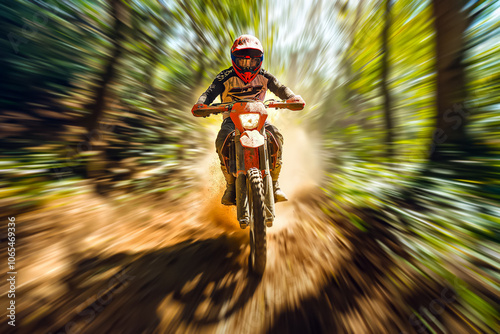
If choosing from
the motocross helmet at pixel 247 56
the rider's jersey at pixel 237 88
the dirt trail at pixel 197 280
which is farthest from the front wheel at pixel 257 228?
the motocross helmet at pixel 247 56

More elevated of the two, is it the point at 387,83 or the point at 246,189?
the point at 387,83

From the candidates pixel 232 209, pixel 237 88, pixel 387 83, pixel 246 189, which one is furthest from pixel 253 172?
pixel 387 83

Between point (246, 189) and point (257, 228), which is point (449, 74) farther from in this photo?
point (257, 228)

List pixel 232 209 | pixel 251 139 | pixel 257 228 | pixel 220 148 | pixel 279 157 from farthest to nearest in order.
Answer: pixel 232 209 → pixel 279 157 → pixel 220 148 → pixel 251 139 → pixel 257 228

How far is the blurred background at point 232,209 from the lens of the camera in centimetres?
179


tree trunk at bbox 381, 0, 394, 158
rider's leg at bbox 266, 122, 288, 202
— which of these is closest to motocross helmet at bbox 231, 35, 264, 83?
rider's leg at bbox 266, 122, 288, 202

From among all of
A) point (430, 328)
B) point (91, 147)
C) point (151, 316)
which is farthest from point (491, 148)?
point (91, 147)

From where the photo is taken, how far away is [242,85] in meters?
3.10

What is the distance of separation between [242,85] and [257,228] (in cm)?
201

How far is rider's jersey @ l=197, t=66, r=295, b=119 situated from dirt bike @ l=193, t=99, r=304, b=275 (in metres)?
0.52

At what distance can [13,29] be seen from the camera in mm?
3078

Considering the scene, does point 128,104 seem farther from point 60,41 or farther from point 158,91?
point 60,41

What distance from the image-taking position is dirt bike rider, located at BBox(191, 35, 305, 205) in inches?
112

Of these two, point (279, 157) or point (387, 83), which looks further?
point (387, 83)
